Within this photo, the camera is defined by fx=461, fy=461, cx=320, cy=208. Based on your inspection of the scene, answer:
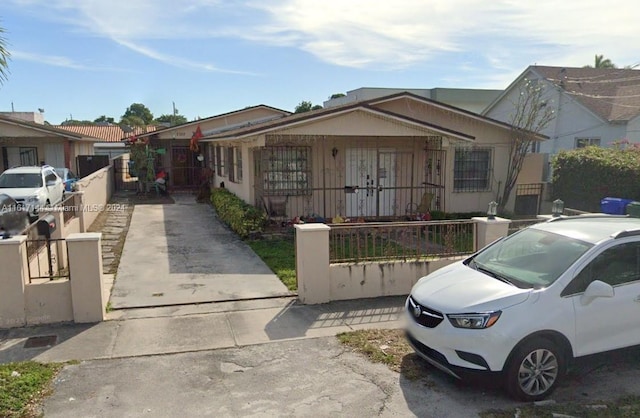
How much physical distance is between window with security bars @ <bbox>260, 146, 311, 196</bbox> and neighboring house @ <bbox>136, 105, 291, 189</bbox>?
387 inches

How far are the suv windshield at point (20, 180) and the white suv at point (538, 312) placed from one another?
1388 centimetres

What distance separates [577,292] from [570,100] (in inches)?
802

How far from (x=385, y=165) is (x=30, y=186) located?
36.1ft

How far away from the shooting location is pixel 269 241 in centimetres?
1126

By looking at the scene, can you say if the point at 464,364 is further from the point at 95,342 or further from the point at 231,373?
the point at 95,342

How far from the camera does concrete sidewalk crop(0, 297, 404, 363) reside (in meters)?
5.23

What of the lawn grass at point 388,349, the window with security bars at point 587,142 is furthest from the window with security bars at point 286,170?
the window with security bars at point 587,142

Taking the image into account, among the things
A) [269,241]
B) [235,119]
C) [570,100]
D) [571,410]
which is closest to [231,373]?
[571,410]

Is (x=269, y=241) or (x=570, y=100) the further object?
(x=570, y=100)

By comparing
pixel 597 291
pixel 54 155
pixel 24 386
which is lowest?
pixel 24 386

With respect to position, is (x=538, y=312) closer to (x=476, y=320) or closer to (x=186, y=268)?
(x=476, y=320)

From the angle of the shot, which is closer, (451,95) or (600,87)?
(600,87)

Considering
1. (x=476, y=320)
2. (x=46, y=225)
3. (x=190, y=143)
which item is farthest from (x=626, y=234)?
(x=190, y=143)

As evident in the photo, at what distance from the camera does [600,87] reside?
22531 mm
